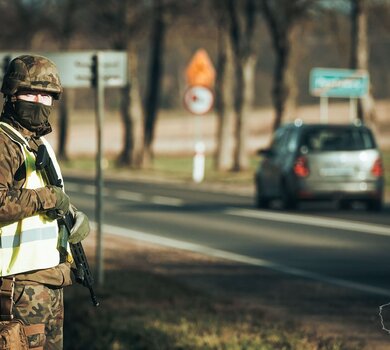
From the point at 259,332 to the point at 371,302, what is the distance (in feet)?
8.67

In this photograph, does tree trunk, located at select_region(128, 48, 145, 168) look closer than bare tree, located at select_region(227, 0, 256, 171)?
No

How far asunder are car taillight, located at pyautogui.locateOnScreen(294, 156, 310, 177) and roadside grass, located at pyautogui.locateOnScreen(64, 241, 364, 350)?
11.6m

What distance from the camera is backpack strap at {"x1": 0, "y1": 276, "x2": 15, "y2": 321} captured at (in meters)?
6.22

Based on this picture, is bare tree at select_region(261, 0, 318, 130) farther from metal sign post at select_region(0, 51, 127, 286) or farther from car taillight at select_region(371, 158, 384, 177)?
metal sign post at select_region(0, 51, 127, 286)

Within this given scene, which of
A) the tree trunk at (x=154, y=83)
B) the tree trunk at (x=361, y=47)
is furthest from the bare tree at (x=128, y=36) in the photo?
the tree trunk at (x=361, y=47)

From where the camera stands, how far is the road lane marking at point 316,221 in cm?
2211

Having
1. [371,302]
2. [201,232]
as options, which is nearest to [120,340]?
[371,302]

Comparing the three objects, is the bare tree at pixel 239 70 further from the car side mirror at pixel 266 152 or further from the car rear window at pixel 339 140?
the car rear window at pixel 339 140

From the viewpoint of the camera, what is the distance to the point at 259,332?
10344 mm

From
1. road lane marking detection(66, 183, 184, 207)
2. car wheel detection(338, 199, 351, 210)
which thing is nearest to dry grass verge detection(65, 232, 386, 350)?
car wheel detection(338, 199, 351, 210)

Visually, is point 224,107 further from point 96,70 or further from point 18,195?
point 18,195

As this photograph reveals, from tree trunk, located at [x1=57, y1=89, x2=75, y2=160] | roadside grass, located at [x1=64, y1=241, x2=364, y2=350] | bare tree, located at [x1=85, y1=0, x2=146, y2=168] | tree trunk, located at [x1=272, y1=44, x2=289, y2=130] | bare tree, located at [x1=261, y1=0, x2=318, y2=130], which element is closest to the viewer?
roadside grass, located at [x1=64, y1=241, x2=364, y2=350]

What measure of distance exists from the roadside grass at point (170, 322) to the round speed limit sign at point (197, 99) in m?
27.8

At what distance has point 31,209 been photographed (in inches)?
238
